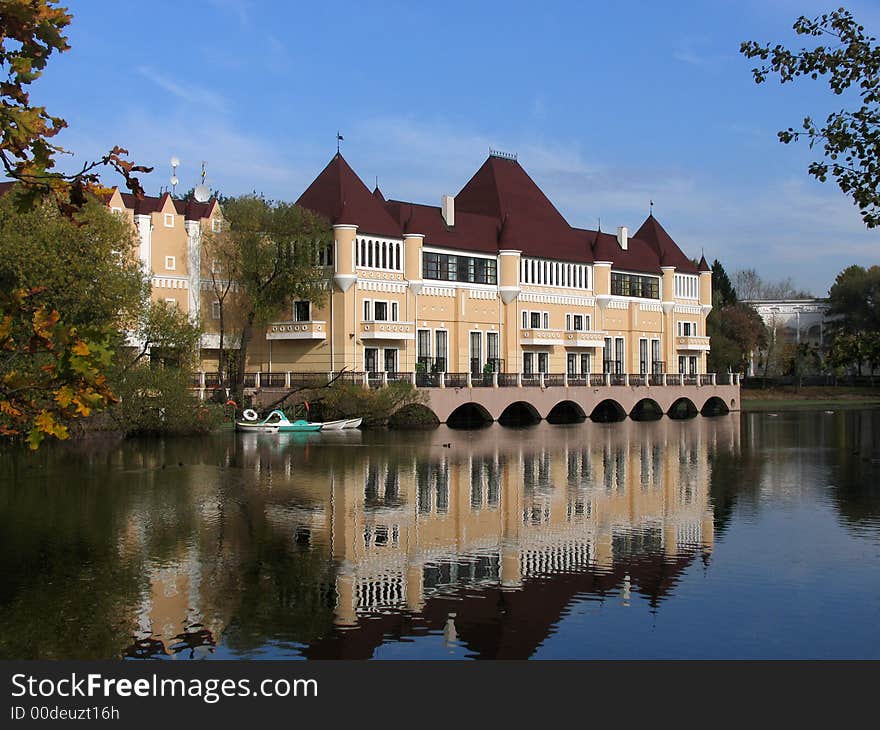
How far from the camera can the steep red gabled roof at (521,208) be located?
6925 cm

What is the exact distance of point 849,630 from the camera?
13.8 metres

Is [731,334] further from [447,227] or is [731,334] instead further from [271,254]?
[271,254]

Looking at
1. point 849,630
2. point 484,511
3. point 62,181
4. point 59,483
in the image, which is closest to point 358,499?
point 484,511

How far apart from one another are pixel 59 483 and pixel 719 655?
21082mm

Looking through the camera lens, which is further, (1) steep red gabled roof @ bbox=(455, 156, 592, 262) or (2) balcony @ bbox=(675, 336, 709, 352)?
(2) balcony @ bbox=(675, 336, 709, 352)

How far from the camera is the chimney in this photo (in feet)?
213

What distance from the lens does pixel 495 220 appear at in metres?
68.2

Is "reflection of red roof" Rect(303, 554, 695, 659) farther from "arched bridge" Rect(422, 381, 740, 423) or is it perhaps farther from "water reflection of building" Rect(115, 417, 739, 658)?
"arched bridge" Rect(422, 381, 740, 423)

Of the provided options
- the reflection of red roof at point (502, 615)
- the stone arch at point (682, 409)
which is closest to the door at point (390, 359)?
the stone arch at point (682, 409)

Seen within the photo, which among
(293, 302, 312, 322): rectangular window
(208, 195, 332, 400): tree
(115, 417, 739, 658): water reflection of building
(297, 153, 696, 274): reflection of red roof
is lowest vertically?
(115, 417, 739, 658): water reflection of building

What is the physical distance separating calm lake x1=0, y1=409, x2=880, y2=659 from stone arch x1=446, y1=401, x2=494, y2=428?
2261 cm

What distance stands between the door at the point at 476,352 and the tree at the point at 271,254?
11.0 meters

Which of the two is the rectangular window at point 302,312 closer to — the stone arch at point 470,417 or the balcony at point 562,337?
the stone arch at point 470,417

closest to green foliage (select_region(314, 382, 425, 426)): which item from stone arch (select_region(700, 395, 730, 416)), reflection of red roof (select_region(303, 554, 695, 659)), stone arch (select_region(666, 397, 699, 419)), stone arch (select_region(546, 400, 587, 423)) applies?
stone arch (select_region(546, 400, 587, 423))
